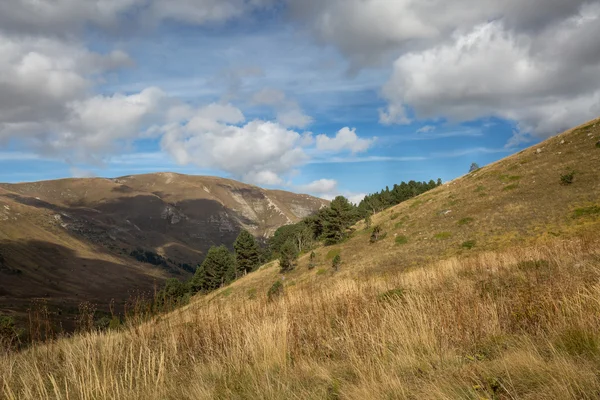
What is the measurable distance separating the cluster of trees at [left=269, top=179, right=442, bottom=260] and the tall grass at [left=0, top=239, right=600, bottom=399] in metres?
36.8

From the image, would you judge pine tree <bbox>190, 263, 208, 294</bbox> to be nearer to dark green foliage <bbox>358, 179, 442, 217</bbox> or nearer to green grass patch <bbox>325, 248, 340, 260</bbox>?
green grass patch <bbox>325, 248, 340, 260</bbox>

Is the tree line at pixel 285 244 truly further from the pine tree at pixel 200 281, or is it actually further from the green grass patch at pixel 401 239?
the green grass patch at pixel 401 239

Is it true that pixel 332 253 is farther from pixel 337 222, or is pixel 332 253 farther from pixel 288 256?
pixel 337 222

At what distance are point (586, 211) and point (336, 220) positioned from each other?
29208mm

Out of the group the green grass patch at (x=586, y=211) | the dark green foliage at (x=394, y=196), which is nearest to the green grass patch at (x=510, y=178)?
the green grass patch at (x=586, y=211)

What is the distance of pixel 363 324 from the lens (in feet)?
15.4

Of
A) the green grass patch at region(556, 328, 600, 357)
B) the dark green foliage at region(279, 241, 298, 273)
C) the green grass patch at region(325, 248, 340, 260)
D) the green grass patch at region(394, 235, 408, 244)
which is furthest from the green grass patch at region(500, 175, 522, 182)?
the green grass patch at region(556, 328, 600, 357)

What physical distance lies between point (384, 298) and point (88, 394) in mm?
4921

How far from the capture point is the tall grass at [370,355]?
279 centimetres

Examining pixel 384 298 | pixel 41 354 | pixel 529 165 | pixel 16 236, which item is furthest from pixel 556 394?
pixel 16 236

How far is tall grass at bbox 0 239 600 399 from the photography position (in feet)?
9.14

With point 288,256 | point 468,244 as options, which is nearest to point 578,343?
point 468,244

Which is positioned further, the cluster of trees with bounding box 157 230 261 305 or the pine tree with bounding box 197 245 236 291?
the cluster of trees with bounding box 157 230 261 305

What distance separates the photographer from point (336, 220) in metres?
47.1
